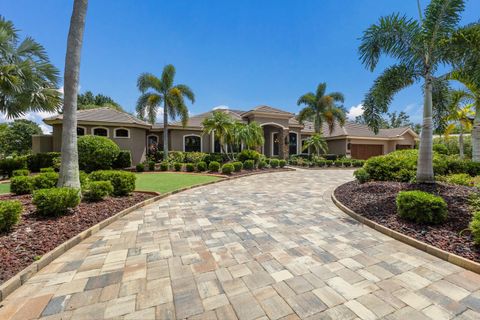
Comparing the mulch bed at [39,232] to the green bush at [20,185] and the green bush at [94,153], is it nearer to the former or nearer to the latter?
the green bush at [20,185]

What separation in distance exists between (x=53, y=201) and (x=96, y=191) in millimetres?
1375

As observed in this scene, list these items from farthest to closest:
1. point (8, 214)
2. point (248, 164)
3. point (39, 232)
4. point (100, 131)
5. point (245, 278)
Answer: point (100, 131) → point (248, 164) → point (39, 232) → point (8, 214) → point (245, 278)

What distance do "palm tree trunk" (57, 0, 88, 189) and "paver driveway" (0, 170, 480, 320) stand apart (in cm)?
262

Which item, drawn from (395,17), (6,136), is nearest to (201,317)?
(395,17)

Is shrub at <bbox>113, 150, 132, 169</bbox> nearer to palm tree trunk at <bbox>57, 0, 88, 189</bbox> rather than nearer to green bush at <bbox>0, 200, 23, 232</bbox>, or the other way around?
palm tree trunk at <bbox>57, 0, 88, 189</bbox>

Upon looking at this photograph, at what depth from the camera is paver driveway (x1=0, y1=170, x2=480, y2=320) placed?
2.32 metres

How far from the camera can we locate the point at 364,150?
2450cm

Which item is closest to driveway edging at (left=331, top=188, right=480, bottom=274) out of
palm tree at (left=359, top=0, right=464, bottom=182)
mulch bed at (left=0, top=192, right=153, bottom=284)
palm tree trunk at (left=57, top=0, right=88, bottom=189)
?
palm tree at (left=359, top=0, right=464, bottom=182)

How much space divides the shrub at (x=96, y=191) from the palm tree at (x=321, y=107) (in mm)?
19648

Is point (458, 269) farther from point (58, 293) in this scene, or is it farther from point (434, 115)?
point (434, 115)

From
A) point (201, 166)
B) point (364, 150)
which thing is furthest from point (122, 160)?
point (364, 150)

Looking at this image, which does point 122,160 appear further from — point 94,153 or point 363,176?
point 363,176

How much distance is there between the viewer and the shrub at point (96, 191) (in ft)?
19.8

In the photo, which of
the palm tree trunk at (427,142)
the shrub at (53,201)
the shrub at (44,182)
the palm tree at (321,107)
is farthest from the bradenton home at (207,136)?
the palm tree trunk at (427,142)
